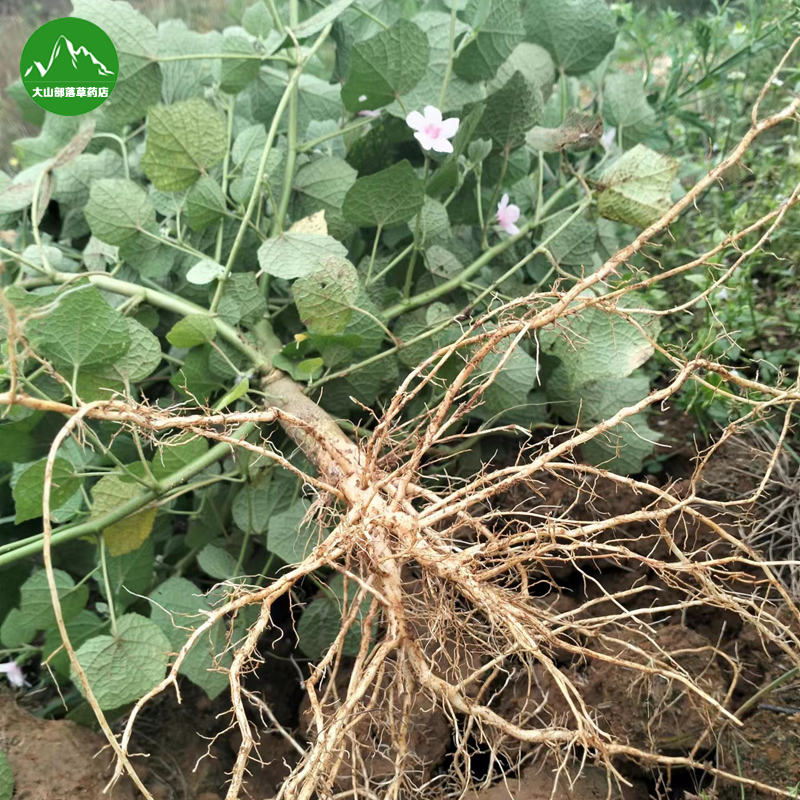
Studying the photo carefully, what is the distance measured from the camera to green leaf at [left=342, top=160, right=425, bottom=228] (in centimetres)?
109

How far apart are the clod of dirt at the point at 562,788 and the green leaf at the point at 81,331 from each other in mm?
668

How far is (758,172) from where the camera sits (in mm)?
1684

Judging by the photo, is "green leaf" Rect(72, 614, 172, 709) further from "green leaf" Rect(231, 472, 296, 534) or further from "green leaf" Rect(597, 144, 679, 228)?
"green leaf" Rect(597, 144, 679, 228)

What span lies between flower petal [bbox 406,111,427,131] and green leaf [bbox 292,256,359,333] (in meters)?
0.25

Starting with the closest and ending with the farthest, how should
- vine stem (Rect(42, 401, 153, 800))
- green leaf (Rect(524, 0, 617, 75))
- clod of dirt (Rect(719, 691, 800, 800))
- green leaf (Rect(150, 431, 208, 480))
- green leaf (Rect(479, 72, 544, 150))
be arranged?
vine stem (Rect(42, 401, 153, 800)), clod of dirt (Rect(719, 691, 800, 800)), green leaf (Rect(150, 431, 208, 480)), green leaf (Rect(479, 72, 544, 150)), green leaf (Rect(524, 0, 617, 75))

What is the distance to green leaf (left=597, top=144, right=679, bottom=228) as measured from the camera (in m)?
1.10

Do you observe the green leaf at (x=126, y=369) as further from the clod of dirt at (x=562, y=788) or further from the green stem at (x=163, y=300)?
the clod of dirt at (x=562, y=788)

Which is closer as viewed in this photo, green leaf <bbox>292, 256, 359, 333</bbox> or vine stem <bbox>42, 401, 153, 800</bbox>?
vine stem <bbox>42, 401, 153, 800</bbox>

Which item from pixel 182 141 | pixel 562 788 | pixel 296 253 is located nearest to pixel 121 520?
pixel 296 253

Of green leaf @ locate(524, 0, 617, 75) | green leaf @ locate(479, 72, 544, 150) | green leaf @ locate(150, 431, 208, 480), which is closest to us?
green leaf @ locate(150, 431, 208, 480)

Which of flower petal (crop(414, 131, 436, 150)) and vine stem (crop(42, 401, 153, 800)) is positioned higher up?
flower petal (crop(414, 131, 436, 150))

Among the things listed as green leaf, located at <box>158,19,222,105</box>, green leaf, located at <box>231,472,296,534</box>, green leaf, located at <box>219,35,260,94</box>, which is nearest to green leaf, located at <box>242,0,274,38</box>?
green leaf, located at <box>158,19,222,105</box>

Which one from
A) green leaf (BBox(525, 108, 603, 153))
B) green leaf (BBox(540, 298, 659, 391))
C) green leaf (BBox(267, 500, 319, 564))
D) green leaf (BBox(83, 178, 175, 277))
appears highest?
green leaf (BBox(525, 108, 603, 153))

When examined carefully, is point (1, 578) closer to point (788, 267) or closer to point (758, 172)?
point (788, 267)
